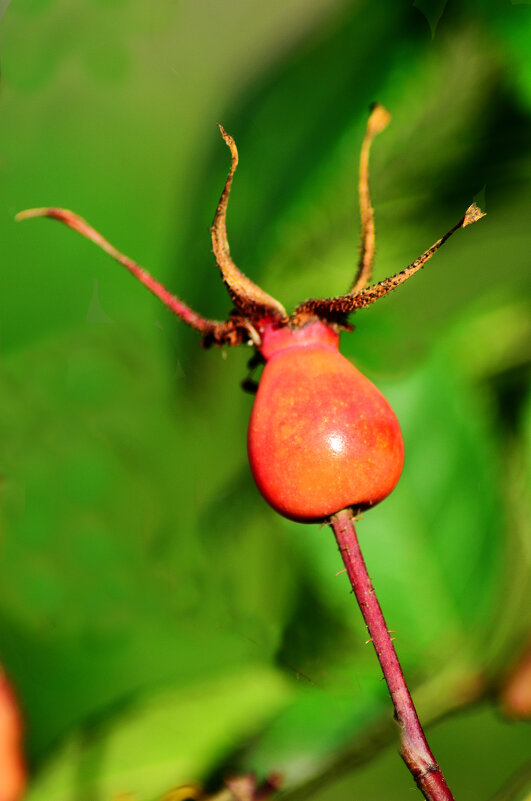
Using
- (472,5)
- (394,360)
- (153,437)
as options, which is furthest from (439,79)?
(153,437)

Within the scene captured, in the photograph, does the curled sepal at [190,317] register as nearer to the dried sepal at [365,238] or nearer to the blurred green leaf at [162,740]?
the dried sepal at [365,238]

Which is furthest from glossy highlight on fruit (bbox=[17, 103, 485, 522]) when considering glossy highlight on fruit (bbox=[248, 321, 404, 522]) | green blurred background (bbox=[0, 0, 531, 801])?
green blurred background (bbox=[0, 0, 531, 801])

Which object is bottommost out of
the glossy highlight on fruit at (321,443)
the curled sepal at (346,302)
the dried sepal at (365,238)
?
the glossy highlight on fruit at (321,443)

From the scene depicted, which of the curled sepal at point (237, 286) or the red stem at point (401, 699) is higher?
the curled sepal at point (237, 286)

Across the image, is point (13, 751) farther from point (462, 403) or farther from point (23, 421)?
point (462, 403)

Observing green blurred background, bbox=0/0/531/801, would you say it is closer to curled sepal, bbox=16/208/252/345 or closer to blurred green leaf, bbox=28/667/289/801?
blurred green leaf, bbox=28/667/289/801

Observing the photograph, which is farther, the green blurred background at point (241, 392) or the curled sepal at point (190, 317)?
the green blurred background at point (241, 392)

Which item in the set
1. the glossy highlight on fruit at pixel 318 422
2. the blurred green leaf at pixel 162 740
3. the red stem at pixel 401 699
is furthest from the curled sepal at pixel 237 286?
the blurred green leaf at pixel 162 740
